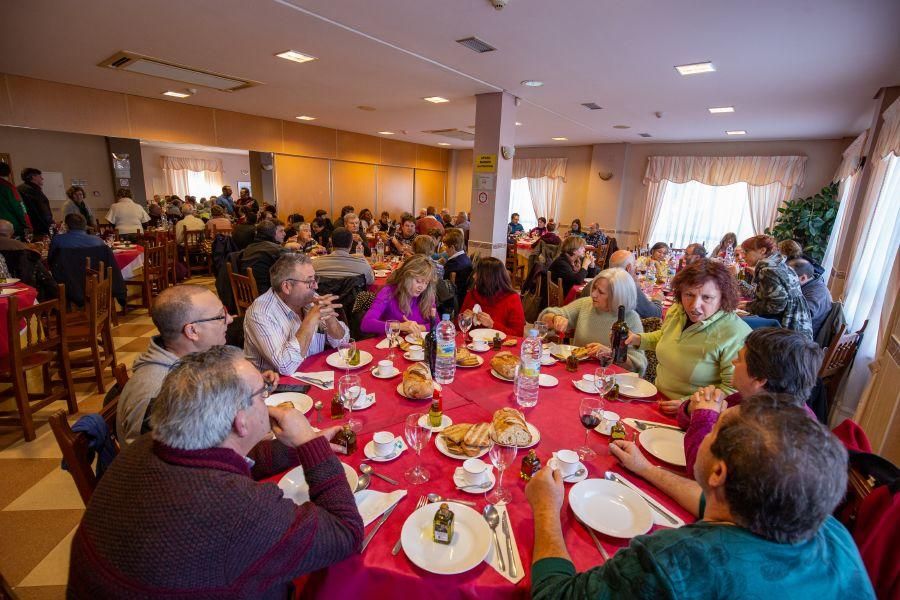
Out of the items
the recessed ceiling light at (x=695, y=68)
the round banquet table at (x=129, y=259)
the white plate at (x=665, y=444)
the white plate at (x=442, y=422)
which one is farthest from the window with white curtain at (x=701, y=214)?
the round banquet table at (x=129, y=259)

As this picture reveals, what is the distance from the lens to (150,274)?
19.6 ft

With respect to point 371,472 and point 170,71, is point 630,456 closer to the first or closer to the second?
point 371,472

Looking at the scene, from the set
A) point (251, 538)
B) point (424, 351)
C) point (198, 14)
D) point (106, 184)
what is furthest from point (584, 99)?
point (106, 184)

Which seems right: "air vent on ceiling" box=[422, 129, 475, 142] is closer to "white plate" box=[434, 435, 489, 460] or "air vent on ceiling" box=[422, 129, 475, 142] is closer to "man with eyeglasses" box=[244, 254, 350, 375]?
"man with eyeglasses" box=[244, 254, 350, 375]

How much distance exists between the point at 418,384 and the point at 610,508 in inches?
36.3

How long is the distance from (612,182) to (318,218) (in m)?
7.53

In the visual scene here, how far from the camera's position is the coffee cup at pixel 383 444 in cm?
148

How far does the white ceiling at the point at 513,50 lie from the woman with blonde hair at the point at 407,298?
1999mm

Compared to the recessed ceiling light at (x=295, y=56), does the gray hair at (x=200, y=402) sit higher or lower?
→ lower

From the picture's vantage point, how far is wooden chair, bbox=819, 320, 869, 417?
3.08 metres

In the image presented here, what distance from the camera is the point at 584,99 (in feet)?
19.5

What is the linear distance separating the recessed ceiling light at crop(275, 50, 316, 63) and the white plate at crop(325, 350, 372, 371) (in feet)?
12.1

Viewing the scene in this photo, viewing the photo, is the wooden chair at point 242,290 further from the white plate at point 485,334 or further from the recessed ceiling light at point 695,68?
the recessed ceiling light at point 695,68

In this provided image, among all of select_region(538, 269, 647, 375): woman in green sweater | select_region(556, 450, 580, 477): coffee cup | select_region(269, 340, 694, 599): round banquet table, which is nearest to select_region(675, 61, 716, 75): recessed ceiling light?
select_region(538, 269, 647, 375): woman in green sweater
